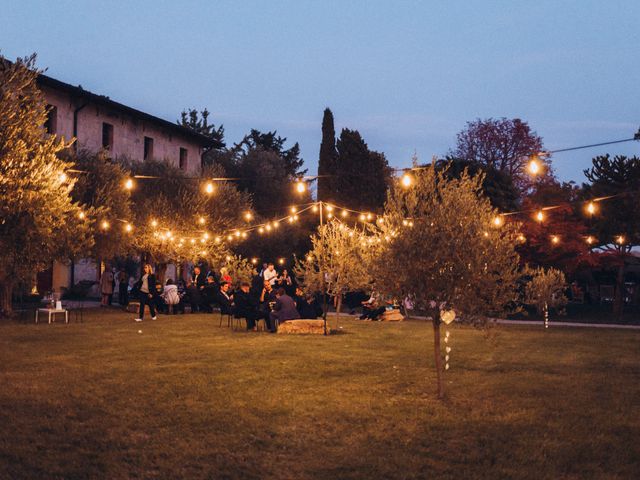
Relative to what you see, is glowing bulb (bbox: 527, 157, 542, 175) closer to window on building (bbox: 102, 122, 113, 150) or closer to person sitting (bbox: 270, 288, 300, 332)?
person sitting (bbox: 270, 288, 300, 332)

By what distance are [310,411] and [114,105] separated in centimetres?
2958

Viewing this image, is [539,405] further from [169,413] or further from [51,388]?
[51,388]

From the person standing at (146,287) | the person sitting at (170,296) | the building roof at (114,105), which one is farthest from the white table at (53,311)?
the building roof at (114,105)

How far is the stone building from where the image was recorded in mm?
31656

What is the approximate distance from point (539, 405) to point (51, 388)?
702 centimetres

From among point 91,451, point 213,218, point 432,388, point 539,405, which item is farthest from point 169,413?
point 213,218

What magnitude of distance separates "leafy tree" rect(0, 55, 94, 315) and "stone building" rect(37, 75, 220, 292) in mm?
11129

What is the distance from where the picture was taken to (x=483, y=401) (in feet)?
30.8

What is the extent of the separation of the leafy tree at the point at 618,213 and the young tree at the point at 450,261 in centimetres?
2279

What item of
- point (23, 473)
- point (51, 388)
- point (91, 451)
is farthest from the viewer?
point (51, 388)

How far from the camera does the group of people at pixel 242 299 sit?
19033 millimetres

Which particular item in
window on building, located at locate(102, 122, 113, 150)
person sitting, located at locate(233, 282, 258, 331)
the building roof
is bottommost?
person sitting, located at locate(233, 282, 258, 331)

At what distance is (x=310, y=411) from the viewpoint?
8609 millimetres

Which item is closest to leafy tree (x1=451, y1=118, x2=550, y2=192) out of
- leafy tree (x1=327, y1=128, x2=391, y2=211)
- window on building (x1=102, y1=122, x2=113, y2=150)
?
leafy tree (x1=327, y1=128, x2=391, y2=211)
